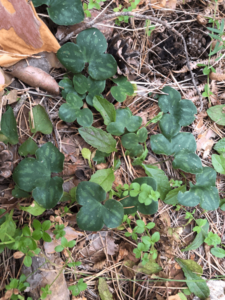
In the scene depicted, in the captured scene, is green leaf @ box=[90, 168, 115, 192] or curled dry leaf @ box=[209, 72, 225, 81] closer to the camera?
green leaf @ box=[90, 168, 115, 192]

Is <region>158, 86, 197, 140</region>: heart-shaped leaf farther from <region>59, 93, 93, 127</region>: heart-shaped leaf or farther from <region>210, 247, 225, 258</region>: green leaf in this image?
<region>210, 247, 225, 258</region>: green leaf

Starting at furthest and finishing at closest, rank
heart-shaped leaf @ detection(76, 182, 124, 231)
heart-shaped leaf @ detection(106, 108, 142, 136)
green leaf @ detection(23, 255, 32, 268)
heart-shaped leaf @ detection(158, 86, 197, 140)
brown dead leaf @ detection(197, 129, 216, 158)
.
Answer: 1. brown dead leaf @ detection(197, 129, 216, 158)
2. heart-shaped leaf @ detection(158, 86, 197, 140)
3. heart-shaped leaf @ detection(106, 108, 142, 136)
4. heart-shaped leaf @ detection(76, 182, 124, 231)
5. green leaf @ detection(23, 255, 32, 268)

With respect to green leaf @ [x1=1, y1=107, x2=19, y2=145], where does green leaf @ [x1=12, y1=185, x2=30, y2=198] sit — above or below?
below

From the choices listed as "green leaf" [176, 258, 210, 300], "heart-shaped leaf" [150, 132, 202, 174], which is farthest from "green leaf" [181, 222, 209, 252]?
"heart-shaped leaf" [150, 132, 202, 174]

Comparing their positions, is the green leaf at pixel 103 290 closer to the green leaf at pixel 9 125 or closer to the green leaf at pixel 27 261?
the green leaf at pixel 27 261

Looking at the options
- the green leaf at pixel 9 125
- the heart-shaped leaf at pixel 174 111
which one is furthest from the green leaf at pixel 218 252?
the green leaf at pixel 9 125

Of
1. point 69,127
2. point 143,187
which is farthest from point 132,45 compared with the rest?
point 143,187
